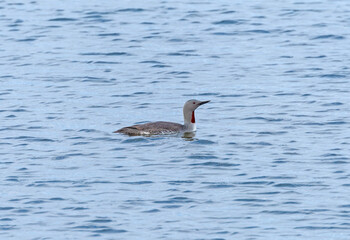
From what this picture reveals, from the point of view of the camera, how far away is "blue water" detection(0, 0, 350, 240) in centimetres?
1530

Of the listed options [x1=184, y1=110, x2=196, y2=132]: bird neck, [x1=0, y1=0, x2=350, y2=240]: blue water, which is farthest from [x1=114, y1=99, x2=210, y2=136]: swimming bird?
[x1=0, y1=0, x2=350, y2=240]: blue water

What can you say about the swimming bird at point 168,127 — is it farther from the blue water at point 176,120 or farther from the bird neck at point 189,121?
the blue water at point 176,120

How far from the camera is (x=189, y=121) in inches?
837

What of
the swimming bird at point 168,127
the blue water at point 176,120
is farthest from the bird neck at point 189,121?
the blue water at point 176,120

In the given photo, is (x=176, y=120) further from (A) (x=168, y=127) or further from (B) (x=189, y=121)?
(A) (x=168, y=127)

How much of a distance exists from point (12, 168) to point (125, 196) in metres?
2.82

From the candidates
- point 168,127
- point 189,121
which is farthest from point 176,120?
point 168,127

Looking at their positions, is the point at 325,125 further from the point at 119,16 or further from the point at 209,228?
the point at 119,16

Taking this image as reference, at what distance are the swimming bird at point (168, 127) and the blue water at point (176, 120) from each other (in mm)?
208

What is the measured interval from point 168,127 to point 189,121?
2.12 feet

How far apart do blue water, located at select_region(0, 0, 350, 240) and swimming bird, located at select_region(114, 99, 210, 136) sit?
208 millimetres

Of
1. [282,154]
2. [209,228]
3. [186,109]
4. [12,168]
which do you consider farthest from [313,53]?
Result: [209,228]

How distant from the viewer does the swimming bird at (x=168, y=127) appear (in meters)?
20.4

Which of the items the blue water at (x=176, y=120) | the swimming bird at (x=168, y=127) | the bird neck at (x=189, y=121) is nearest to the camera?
the blue water at (x=176, y=120)
